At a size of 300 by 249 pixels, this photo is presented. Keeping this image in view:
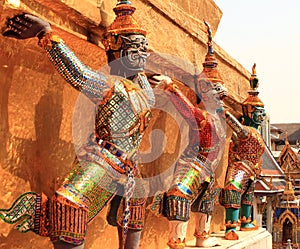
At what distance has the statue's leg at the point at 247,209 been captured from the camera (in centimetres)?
337

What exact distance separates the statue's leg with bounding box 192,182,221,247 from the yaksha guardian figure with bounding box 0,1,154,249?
0.76m

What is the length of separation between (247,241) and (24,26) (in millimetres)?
2256

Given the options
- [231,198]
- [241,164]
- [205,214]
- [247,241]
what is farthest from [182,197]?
[247,241]

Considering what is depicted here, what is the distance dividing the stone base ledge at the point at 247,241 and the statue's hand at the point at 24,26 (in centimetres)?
164

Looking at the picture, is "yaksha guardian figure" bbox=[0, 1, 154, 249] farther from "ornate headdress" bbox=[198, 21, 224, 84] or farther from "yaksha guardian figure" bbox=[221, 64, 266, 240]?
"yaksha guardian figure" bbox=[221, 64, 266, 240]

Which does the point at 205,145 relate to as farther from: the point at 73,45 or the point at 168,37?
the point at 73,45

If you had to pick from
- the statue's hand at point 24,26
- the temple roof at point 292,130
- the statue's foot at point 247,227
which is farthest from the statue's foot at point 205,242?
the temple roof at point 292,130

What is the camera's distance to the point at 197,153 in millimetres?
2562

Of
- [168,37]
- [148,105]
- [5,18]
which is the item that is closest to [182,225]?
[148,105]

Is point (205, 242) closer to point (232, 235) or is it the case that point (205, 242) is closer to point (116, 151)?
point (232, 235)

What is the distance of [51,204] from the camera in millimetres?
1532

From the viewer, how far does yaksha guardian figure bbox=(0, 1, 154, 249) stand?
1.52 metres

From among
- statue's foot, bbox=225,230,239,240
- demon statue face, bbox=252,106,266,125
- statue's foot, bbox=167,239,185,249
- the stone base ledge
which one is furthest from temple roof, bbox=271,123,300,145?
statue's foot, bbox=167,239,185,249

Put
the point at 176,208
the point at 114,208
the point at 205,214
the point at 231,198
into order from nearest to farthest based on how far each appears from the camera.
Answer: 1. the point at 114,208
2. the point at 176,208
3. the point at 205,214
4. the point at 231,198
